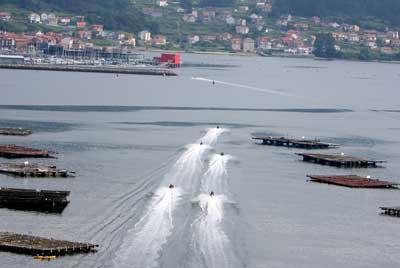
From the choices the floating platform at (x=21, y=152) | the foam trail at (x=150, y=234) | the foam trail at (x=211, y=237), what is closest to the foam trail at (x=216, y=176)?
the foam trail at (x=150, y=234)

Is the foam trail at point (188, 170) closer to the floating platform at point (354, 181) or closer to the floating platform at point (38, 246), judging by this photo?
the floating platform at point (354, 181)

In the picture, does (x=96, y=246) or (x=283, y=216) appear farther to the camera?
(x=283, y=216)

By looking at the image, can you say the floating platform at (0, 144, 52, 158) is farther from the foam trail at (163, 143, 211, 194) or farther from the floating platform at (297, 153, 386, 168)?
the floating platform at (297, 153, 386, 168)

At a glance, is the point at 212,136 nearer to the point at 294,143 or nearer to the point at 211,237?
the point at 294,143

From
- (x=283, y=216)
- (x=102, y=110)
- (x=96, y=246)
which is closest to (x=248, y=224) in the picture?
(x=283, y=216)

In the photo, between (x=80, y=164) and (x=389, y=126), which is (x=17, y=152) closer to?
(x=80, y=164)

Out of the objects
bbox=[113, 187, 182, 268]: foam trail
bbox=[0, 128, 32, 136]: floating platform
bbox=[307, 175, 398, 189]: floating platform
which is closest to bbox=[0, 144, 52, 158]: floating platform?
bbox=[0, 128, 32, 136]: floating platform

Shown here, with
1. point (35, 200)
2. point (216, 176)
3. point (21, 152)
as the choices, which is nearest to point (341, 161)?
point (216, 176)
